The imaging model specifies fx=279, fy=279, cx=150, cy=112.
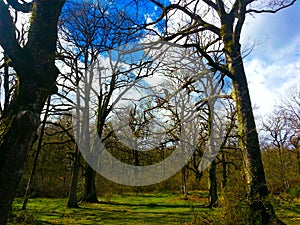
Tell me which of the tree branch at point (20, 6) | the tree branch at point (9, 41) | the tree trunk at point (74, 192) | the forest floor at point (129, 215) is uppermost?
the tree branch at point (20, 6)

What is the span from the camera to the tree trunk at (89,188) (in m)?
19.6

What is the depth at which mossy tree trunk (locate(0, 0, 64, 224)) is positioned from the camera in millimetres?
3332

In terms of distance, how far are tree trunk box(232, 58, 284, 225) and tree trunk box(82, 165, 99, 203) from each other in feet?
50.1

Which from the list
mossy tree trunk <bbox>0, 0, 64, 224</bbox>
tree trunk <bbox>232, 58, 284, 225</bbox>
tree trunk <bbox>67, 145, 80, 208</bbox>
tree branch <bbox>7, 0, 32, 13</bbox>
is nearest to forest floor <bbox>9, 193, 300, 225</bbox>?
tree trunk <bbox>232, 58, 284, 225</bbox>

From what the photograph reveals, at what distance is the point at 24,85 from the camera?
12.1ft

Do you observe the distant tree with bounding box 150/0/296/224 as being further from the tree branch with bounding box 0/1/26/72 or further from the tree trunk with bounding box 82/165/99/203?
the tree trunk with bounding box 82/165/99/203

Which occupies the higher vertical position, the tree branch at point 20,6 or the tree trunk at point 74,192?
the tree branch at point 20,6

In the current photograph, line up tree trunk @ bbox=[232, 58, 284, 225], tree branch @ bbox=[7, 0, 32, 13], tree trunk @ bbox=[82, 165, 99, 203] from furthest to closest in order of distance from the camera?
tree trunk @ bbox=[82, 165, 99, 203] < tree trunk @ bbox=[232, 58, 284, 225] < tree branch @ bbox=[7, 0, 32, 13]

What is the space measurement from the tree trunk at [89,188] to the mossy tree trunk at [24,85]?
55.9 feet

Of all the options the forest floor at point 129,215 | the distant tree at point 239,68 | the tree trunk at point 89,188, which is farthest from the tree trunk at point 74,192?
the distant tree at point 239,68

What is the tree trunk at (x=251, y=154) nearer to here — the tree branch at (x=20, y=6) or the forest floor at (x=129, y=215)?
the forest floor at (x=129, y=215)

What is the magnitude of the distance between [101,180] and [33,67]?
27.5 m

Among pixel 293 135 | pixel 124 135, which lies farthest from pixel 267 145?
pixel 124 135

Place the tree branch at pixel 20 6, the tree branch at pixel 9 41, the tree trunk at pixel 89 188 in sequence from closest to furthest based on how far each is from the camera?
the tree branch at pixel 9 41 < the tree branch at pixel 20 6 < the tree trunk at pixel 89 188
